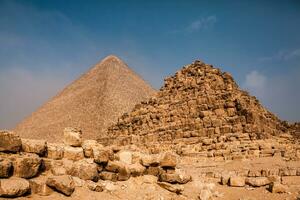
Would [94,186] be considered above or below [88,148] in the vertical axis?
below

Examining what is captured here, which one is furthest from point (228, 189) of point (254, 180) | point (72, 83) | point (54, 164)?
point (72, 83)

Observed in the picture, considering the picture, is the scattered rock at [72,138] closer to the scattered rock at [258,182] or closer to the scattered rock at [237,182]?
the scattered rock at [237,182]

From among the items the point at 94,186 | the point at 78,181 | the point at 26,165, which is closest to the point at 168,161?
the point at 94,186

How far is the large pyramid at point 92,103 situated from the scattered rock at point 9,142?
34.4 meters

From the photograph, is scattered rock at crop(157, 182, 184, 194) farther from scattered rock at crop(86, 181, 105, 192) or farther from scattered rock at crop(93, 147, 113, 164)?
scattered rock at crop(86, 181, 105, 192)

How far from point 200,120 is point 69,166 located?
16.6 m

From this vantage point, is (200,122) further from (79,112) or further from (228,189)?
(79,112)

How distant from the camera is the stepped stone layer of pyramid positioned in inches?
771

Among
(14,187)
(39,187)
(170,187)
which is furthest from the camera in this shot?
(170,187)

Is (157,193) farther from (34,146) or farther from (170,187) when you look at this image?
(34,146)

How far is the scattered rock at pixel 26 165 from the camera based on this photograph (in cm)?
616

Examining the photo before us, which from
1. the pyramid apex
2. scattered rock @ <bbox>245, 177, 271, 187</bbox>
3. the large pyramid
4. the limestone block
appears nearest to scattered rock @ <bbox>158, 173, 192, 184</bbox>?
the limestone block

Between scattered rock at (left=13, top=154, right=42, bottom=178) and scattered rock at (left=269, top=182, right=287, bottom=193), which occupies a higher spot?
scattered rock at (left=13, top=154, right=42, bottom=178)

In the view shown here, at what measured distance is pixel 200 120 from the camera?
75.4 feet
